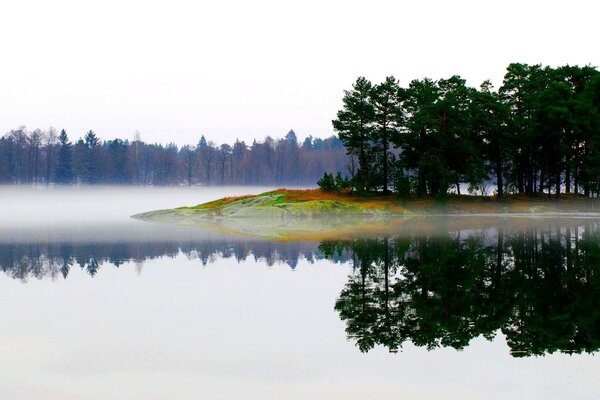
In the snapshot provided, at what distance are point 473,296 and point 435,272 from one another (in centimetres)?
475

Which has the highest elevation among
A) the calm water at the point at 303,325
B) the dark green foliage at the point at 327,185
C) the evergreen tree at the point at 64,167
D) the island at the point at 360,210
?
the evergreen tree at the point at 64,167

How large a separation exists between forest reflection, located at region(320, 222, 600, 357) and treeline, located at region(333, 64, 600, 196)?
34.7 metres

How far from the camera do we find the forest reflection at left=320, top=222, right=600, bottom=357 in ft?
45.6

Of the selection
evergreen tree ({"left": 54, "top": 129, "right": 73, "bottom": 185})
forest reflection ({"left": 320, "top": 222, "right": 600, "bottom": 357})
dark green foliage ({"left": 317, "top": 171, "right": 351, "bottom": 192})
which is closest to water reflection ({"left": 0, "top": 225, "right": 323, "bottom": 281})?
forest reflection ({"left": 320, "top": 222, "right": 600, "bottom": 357})

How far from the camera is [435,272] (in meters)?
23.0

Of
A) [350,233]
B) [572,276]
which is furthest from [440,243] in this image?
[572,276]

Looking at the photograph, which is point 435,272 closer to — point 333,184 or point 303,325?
point 303,325

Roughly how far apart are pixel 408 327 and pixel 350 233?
26.7 metres

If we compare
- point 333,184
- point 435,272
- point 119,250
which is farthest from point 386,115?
point 435,272

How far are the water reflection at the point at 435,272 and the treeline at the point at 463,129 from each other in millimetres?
23216

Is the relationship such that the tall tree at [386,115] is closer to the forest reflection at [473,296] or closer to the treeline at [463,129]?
the treeline at [463,129]

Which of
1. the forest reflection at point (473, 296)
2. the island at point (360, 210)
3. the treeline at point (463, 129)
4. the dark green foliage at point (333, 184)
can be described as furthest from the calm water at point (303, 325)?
the dark green foliage at point (333, 184)

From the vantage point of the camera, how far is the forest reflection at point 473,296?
45.6ft

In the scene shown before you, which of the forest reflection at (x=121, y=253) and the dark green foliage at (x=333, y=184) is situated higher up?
the dark green foliage at (x=333, y=184)
